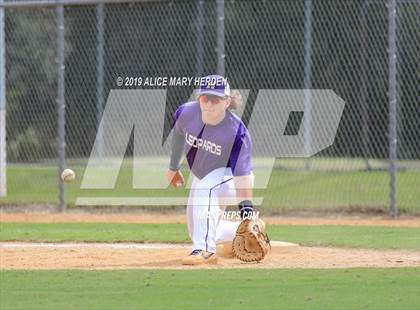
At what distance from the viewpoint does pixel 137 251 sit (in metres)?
11.2

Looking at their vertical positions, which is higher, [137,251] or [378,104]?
[378,104]

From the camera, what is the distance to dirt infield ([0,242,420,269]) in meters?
9.82

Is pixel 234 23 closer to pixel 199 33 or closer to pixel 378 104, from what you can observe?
pixel 199 33

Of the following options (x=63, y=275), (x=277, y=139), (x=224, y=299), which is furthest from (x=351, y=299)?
(x=277, y=139)

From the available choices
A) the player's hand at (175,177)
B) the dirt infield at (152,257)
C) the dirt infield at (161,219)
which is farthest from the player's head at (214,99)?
the dirt infield at (161,219)

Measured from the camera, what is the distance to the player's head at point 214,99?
32.4ft

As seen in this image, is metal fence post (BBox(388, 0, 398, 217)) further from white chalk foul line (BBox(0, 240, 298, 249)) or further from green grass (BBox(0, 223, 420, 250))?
white chalk foul line (BBox(0, 240, 298, 249))

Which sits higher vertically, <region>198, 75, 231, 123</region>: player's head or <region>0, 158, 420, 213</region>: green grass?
<region>198, 75, 231, 123</region>: player's head

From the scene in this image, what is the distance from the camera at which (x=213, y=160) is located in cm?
1007

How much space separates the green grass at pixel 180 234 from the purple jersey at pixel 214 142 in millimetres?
2385

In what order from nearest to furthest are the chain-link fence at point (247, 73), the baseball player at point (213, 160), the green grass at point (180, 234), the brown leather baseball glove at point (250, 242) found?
the brown leather baseball glove at point (250, 242) < the baseball player at point (213, 160) < the green grass at point (180, 234) < the chain-link fence at point (247, 73)

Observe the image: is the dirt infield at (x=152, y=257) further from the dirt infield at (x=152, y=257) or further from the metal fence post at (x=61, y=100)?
the metal fence post at (x=61, y=100)

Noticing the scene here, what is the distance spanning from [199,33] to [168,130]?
205 centimetres

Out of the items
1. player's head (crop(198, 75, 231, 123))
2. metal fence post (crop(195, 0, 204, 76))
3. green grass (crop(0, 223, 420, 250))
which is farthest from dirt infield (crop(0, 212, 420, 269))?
metal fence post (crop(195, 0, 204, 76))
